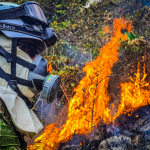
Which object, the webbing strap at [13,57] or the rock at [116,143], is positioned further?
the rock at [116,143]

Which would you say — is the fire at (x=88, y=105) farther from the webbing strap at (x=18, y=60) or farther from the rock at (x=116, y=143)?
the webbing strap at (x=18, y=60)

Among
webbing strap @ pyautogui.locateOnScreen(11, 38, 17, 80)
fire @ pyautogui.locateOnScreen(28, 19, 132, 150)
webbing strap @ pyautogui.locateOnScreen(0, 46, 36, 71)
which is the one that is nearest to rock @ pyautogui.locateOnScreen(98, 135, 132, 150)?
fire @ pyautogui.locateOnScreen(28, 19, 132, 150)

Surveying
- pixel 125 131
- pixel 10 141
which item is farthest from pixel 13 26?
pixel 125 131

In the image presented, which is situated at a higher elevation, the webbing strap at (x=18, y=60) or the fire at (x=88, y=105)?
the webbing strap at (x=18, y=60)

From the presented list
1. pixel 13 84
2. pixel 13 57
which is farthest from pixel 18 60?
pixel 13 84

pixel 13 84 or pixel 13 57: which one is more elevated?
pixel 13 57

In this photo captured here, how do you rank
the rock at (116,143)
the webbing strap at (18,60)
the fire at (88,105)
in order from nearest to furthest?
the webbing strap at (18,60), the rock at (116,143), the fire at (88,105)

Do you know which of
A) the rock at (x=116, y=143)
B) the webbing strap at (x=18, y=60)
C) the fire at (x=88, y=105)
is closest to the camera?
the webbing strap at (x=18, y=60)

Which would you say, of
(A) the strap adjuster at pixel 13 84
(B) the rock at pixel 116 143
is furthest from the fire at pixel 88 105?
(A) the strap adjuster at pixel 13 84

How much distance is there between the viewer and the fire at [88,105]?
351 centimetres

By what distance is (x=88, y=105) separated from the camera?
13.7 ft

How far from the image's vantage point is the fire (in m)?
3.51

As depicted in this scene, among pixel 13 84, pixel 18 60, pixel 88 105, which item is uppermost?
pixel 18 60

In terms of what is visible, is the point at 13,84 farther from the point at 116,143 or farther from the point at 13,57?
the point at 116,143
